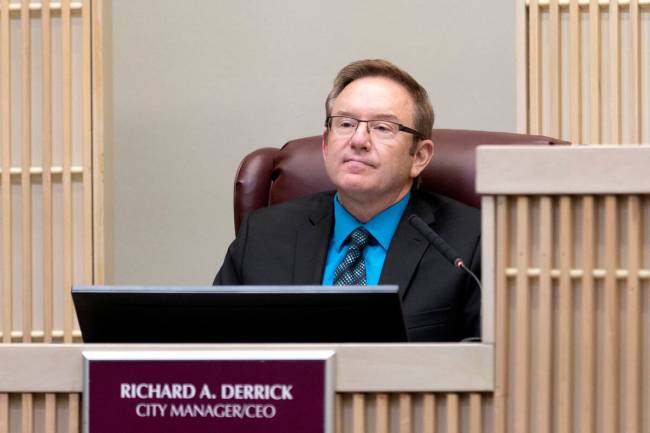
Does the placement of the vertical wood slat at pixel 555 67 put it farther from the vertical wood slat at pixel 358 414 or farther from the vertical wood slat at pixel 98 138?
the vertical wood slat at pixel 358 414


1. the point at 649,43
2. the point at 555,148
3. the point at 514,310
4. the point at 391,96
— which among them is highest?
the point at 649,43

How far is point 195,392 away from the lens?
1.29 metres

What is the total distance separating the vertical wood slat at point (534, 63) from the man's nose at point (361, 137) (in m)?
0.65

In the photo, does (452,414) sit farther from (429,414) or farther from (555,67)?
(555,67)

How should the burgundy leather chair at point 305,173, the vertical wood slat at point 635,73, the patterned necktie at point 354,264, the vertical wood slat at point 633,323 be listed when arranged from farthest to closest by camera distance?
the vertical wood slat at point 635,73, the burgundy leather chair at point 305,173, the patterned necktie at point 354,264, the vertical wood slat at point 633,323

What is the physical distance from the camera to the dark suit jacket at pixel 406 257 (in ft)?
7.36

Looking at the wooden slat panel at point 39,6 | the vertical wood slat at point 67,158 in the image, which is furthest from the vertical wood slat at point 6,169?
the vertical wood slat at point 67,158

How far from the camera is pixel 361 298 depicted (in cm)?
139

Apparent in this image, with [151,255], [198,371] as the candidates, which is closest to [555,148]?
[198,371]

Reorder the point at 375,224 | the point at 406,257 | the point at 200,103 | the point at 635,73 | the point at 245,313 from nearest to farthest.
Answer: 1. the point at 245,313
2. the point at 406,257
3. the point at 375,224
4. the point at 635,73
5. the point at 200,103

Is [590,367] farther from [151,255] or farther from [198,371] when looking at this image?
[151,255]

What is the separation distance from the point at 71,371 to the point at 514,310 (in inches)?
21.5

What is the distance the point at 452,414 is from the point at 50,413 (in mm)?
491

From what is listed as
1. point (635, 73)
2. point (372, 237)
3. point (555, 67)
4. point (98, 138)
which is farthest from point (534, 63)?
point (98, 138)
